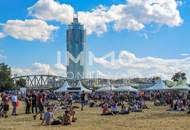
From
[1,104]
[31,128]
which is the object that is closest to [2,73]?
[1,104]

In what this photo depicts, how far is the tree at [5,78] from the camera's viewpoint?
151 metres

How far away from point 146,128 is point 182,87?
4679 cm

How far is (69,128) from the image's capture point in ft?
72.0

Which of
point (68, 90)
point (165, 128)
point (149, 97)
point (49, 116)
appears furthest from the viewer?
point (68, 90)

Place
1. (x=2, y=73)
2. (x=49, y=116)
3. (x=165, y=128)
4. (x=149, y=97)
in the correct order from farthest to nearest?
(x=2, y=73)
(x=149, y=97)
(x=49, y=116)
(x=165, y=128)

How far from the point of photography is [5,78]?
518 feet

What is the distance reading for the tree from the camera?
151 meters

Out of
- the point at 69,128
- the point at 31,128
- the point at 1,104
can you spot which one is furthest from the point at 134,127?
the point at 1,104

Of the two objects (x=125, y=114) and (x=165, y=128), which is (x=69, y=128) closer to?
(x=165, y=128)

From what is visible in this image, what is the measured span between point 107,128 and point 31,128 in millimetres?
3553

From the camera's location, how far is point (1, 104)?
106ft

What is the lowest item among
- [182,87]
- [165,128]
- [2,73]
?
[165,128]

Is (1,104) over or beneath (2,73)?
beneath

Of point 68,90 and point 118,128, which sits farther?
point 68,90
